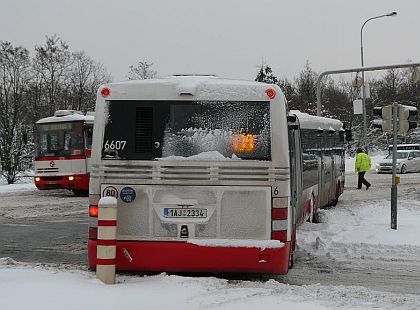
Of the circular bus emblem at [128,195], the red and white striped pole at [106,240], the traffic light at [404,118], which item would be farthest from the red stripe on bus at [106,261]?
the traffic light at [404,118]

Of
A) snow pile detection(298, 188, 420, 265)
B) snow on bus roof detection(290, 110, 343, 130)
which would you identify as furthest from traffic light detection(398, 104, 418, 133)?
snow pile detection(298, 188, 420, 265)

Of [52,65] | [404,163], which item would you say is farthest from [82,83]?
[404,163]

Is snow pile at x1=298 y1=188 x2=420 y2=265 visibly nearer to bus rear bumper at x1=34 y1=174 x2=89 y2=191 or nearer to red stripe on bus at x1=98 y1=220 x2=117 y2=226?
red stripe on bus at x1=98 y1=220 x2=117 y2=226

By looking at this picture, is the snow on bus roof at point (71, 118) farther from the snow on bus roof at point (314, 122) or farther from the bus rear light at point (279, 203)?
the bus rear light at point (279, 203)

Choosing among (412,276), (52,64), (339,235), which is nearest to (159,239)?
(412,276)

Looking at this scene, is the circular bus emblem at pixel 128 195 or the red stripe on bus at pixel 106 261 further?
the circular bus emblem at pixel 128 195

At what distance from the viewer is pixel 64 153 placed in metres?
24.3

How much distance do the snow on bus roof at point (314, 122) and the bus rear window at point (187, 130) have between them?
487 centimetres

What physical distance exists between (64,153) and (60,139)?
0.71 metres

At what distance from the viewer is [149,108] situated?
8.37 metres

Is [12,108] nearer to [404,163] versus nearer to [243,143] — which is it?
[404,163]

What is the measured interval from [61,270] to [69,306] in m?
2.49

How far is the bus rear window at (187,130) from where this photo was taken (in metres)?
8.22

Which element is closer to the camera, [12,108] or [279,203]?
[279,203]
